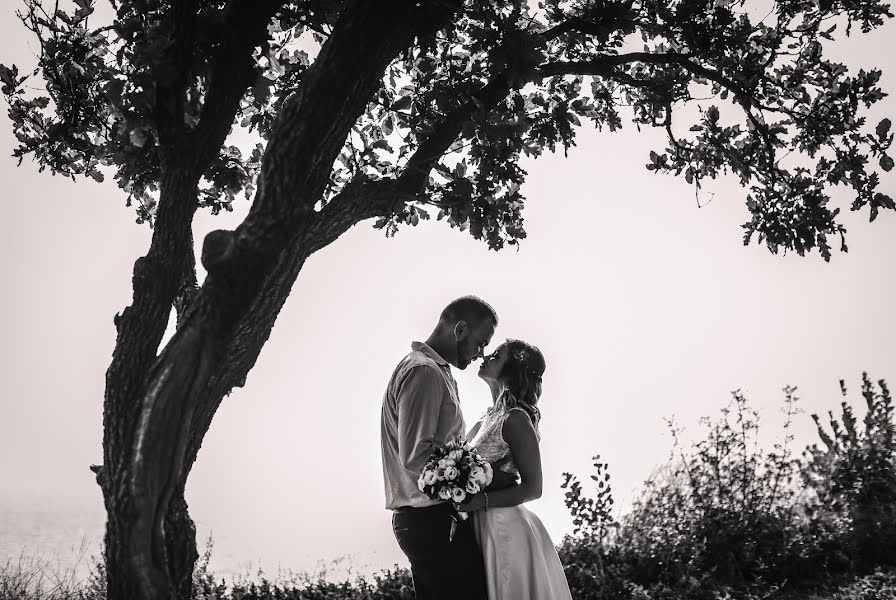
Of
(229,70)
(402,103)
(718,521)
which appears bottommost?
(718,521)

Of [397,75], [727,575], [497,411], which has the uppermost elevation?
[397,75]

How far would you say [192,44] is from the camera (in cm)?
410

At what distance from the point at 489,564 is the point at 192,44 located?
136 inches

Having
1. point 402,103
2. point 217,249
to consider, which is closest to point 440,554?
point 217,249

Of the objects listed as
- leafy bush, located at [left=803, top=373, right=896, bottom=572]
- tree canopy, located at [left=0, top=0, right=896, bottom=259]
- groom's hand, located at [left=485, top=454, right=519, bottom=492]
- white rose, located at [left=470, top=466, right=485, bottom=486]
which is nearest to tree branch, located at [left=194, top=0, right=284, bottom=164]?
tree canopy, located at [left=0, top=0, right=896, bottom=259]

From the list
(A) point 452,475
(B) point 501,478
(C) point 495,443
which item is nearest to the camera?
(A) point 452,475

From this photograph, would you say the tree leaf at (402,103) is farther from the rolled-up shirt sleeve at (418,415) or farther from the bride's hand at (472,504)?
the bride's hand at (472,504)

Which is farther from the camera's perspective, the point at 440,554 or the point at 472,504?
the point at 472,504

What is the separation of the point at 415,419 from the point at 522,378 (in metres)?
1.23

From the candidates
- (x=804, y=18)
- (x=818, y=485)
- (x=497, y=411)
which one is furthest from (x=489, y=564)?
(x=818, y=485)

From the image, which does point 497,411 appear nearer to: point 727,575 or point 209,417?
point 209,417

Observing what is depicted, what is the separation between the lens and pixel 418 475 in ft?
11.5

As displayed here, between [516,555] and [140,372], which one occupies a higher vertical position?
[140,372]

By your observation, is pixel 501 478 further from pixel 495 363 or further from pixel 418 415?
pixel 418 415
